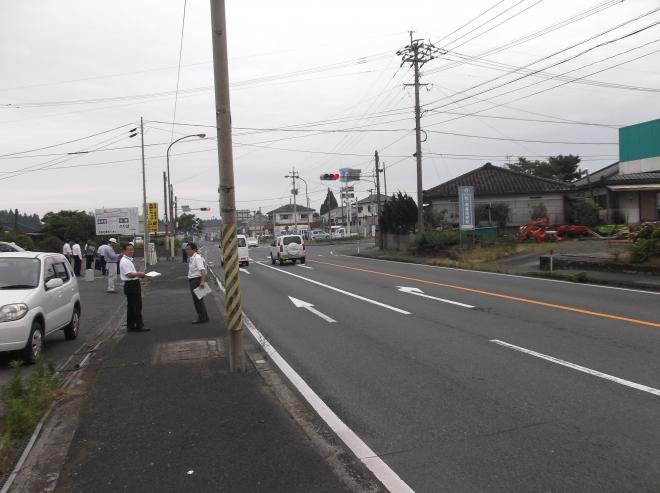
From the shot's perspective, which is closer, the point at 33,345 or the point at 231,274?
the point at 231,274

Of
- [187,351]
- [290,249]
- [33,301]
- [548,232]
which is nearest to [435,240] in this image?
[548,232]

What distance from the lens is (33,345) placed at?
8227 mm

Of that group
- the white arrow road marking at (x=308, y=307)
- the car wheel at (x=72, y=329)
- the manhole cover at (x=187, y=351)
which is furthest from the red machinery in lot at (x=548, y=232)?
the car wheel at (x=72, y=329)

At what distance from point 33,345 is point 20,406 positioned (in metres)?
3.13

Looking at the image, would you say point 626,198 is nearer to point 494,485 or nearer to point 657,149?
point 657,149

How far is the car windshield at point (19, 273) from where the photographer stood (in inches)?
341

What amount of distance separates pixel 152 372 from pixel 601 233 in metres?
31.1

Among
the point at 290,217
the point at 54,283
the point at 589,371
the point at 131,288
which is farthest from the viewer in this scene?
the point at 290,217

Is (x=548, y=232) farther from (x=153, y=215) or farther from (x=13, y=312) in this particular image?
(x=13, y=312)

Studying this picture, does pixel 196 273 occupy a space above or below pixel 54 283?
below

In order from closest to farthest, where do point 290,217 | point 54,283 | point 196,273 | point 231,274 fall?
point 231,274 < point 54,283 < point 196,273 < point 290,217

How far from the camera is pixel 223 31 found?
7238 mm

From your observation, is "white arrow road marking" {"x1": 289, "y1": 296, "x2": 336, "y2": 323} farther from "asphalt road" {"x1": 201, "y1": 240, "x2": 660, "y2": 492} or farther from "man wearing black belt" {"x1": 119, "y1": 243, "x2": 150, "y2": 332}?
"man wearing black belt" {"x1": 119, "y1": 243, "x2": 150, "y2": 332}

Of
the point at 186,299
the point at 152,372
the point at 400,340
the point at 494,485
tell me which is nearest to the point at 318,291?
the point at 186,299
